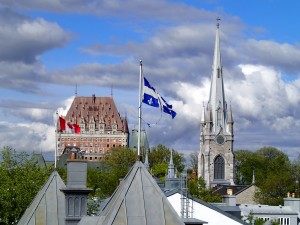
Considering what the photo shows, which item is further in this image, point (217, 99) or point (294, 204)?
point (217, 99)

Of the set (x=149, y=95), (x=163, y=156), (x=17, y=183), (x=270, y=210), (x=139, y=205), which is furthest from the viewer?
(x=163, y=156)

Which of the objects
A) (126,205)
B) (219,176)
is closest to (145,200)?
(126,205)

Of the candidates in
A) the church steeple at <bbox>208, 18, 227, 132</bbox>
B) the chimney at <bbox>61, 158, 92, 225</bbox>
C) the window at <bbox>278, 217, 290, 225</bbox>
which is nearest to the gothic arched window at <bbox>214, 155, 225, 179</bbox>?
the church steeple at <bbox>208, 18, 227, 132</bbox>

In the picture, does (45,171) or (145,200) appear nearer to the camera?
(145,200)

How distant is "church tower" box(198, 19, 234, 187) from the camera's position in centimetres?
19388

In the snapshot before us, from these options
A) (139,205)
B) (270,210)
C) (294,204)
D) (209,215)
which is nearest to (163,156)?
(294,204)

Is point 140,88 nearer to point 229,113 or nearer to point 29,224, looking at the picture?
point 29,224

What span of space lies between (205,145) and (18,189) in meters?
149

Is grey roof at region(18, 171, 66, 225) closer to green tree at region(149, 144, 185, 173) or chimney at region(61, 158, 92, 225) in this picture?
chimney at region(61, 158, 92, 225)

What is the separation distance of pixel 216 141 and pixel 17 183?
148254 mm

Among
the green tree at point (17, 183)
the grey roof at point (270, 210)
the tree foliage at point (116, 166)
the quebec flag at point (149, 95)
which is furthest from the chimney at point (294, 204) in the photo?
the quebec flag at point (149, 95)

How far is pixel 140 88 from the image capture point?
2519 cm

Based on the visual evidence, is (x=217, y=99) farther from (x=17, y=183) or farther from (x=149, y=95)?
(x=149, y=95)

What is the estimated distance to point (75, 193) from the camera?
2742 centimetres
